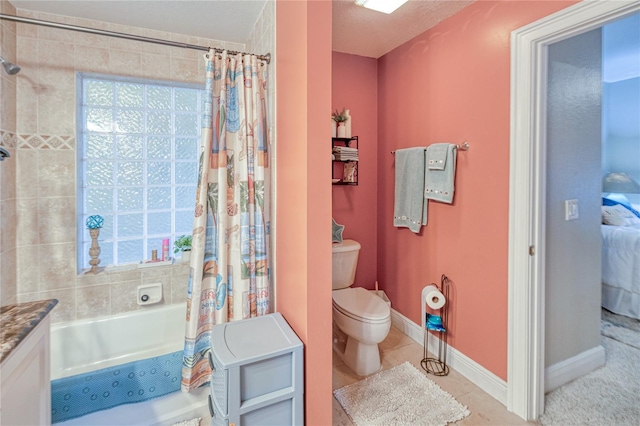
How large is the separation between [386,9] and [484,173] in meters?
1.24

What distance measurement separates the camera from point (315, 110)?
1318mm

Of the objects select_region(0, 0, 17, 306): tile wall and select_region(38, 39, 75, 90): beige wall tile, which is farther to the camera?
select_region(38, 39, 75, 90): beige wall tile

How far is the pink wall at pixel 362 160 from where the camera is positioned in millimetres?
2639

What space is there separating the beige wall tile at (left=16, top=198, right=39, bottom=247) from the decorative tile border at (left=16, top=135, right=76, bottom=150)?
35cm

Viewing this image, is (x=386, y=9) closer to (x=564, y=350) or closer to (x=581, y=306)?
(x=581, y=306)

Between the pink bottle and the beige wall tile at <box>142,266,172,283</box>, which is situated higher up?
the pink bottle

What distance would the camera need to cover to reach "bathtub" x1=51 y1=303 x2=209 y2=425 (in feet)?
5.21

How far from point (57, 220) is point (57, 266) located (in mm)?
314

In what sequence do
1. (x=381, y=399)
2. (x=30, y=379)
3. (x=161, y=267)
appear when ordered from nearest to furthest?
(x=30, y=379) < (x=381, y=399) < (x=161, y=267)

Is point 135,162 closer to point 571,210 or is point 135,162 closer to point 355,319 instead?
point 355,319

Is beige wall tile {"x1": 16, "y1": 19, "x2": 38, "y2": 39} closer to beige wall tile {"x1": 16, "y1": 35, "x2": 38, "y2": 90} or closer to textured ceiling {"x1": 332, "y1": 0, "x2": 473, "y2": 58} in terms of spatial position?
beige wall tile {"x1": 16, "y1": 35, "x2": 38, "y2": 90}

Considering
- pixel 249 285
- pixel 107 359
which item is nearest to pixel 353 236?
pixel 249 285

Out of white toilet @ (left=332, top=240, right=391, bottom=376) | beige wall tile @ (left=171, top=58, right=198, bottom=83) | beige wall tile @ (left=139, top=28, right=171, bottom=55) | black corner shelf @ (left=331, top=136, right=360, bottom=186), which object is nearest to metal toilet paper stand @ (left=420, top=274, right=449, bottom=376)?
white toilet @ (left=332, top=240, right=391, bottom=376)

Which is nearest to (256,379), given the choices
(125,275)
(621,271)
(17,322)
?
(17,322)
